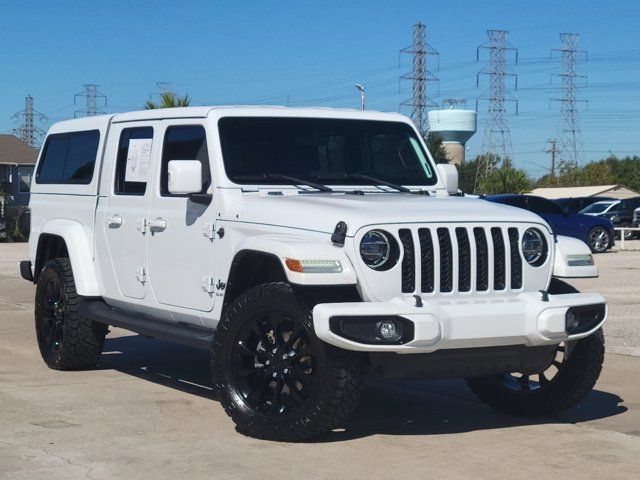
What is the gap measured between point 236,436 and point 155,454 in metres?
0.64

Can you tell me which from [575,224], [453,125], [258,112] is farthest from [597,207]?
[453,125]

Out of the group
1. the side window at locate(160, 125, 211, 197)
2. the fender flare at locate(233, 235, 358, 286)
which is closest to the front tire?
the side window at locate(160, 125, 211, 197)

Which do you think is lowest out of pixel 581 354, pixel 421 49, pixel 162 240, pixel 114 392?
pixel 114 392

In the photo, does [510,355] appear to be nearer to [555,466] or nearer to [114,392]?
→ [555,466]

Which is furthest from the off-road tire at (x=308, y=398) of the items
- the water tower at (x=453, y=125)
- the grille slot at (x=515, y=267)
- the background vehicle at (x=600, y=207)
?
the water tower at (x=453, y=125)

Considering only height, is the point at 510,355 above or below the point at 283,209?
below

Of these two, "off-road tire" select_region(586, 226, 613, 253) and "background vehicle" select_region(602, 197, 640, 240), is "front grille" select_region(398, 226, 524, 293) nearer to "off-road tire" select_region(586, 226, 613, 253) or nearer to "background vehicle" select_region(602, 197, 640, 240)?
"off-road tire" select_region(586, 226, 613, 253)

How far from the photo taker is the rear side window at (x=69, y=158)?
31.0 ft

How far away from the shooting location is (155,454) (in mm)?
6457

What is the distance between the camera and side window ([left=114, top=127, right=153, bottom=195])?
854 cm

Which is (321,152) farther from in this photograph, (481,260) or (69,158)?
(69,158)

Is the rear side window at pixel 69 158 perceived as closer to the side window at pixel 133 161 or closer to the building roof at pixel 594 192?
the side window at pixel 133 161

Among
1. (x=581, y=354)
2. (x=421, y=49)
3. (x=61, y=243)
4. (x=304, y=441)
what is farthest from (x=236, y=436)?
(x=421, y=49)

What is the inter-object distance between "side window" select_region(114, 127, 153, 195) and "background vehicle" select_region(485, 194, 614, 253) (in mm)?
→ 20076
